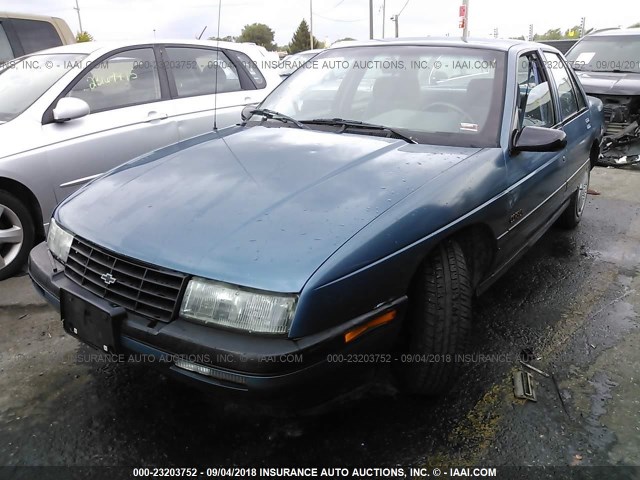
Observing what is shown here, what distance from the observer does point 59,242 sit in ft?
7.34

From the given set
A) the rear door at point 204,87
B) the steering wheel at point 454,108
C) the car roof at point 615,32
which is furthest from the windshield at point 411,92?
the car roof at point 615,32

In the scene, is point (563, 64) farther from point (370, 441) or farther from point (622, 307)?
point (370, 441)

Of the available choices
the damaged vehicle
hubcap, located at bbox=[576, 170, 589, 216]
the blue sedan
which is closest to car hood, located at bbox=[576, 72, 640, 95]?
the damaged vehicle

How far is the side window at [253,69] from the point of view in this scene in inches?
216

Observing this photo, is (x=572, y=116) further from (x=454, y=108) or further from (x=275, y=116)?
(x=275, y=116)

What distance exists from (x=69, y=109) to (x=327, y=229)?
112 inches

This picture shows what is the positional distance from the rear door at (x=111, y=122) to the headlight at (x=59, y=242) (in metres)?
1.66

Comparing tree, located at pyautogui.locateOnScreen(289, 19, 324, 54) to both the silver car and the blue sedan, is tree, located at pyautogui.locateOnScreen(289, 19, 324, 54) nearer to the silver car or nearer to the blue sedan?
the silver car

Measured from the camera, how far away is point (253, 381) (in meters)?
1.69

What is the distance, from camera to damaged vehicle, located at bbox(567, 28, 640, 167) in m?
6.80

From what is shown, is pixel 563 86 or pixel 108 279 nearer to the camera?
pixel 108 279

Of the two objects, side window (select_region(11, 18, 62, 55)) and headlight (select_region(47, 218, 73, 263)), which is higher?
side window (select_region(11, 18, 62, 55))

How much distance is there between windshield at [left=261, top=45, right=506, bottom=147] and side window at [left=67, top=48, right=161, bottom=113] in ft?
5.47

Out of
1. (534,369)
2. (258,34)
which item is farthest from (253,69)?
(258,34)
